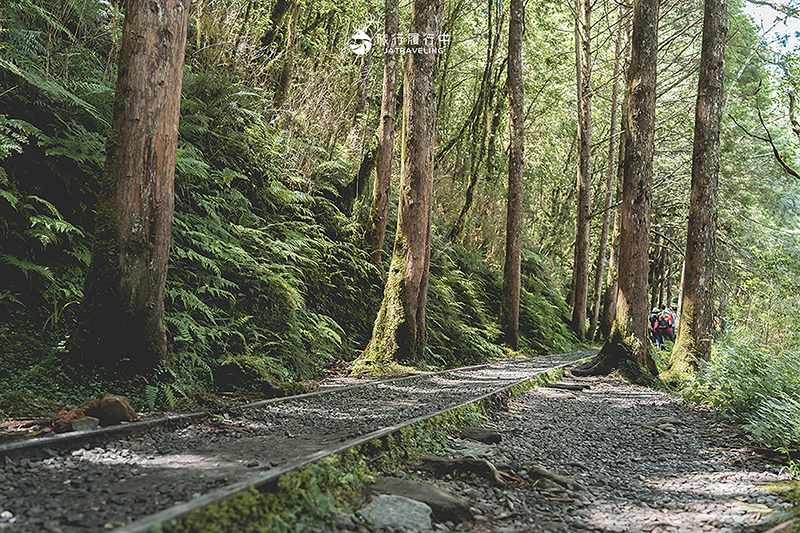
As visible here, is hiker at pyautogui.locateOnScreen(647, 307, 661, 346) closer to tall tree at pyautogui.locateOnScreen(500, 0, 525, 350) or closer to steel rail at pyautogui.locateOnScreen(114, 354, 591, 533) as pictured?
tall tree at pyautogui.locateOnScreen(500, 0, 525, 350)

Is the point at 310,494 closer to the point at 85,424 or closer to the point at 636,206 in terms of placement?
the point at 85,424

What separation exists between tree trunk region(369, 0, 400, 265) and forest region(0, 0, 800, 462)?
0.05 metres

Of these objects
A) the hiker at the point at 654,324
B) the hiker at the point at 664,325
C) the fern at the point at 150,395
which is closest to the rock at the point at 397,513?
the fern at the point at 150,395

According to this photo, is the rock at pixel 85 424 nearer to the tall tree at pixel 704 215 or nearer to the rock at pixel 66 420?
the rock at pixel 66 420

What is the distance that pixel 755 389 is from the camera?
7.01m

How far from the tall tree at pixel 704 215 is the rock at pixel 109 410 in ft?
32.9

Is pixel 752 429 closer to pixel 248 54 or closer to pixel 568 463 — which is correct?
pixel 568 463

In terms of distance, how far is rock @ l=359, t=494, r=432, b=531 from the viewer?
9.78 feet

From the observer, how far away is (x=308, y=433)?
473cm

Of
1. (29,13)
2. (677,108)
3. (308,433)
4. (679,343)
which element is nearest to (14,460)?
(308,433)

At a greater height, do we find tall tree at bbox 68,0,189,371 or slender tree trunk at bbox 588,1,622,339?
slender tree trunk at bbox 588,1,622,339

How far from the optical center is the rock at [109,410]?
4.15 metres

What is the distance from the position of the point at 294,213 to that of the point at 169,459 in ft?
24.9

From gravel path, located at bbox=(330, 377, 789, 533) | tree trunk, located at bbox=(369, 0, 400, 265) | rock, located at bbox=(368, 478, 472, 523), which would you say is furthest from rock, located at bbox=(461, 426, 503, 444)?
tree trunk, located at bbox=(369, 0, 400, 265)
